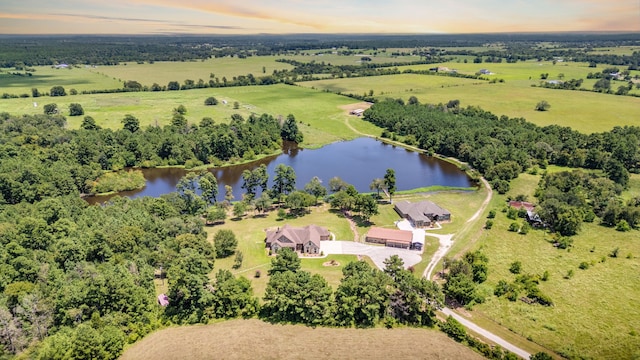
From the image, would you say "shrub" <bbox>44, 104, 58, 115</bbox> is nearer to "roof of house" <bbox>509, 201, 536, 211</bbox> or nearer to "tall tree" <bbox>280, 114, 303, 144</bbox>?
"tall tree" <bbox>280, 114, 303, 144</bbox>

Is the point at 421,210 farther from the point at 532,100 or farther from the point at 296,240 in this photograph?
the point at 532,100

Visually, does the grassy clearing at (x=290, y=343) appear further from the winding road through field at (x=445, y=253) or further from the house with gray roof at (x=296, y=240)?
the house with gray roof at (x=296, y=240)

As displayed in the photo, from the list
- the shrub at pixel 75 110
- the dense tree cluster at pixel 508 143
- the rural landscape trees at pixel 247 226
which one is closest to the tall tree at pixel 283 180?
the rural landscape trees at pixel 247 226

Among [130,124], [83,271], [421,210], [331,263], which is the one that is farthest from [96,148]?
[421,210]

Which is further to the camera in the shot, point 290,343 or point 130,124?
point 130,124

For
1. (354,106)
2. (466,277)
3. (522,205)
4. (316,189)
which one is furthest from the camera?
(354,106)

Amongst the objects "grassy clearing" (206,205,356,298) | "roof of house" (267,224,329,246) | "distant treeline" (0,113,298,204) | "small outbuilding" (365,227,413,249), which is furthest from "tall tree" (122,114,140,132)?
"small outbuilding" (365,227,413,249)

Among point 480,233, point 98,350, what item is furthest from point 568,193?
point 98,350
